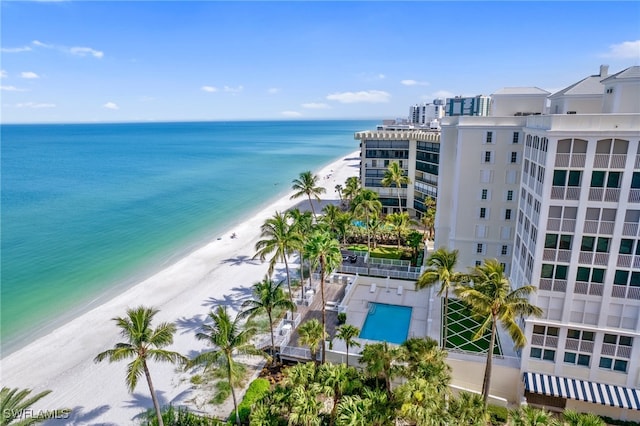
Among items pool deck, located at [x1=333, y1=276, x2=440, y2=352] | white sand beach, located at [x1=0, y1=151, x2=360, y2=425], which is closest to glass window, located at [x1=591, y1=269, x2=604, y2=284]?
pool deck, located at [x1=333, y1=276, x2=440, y2=352]

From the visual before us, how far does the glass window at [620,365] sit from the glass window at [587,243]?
7315 mm

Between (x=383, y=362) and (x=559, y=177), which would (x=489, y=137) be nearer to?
(x=559, y=177)

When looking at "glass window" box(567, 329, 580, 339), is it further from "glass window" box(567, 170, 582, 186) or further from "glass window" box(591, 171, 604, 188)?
"glass window" box(567, 170, 582, 186)

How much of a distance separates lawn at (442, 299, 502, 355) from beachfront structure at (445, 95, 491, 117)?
3987 inches

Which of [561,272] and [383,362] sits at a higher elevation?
[561,272]

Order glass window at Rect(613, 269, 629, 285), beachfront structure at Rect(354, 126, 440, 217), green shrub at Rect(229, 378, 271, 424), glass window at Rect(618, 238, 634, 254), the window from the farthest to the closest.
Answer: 1. beachfront structure at Rect(354, 126, 440, 217)
2. the window
3. green shrub at Rect(229, 378, 271, 424)
4. glass window at Rect(613, 269, 629, 285)
5. glass window at Rect(618, 238, 634, 254)

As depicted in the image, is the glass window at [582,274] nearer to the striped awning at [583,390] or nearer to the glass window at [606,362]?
the glass window at [606,362]

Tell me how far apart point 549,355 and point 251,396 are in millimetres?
18972

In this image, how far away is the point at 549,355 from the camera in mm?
23375

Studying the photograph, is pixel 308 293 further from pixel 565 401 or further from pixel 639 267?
pixel 639 267

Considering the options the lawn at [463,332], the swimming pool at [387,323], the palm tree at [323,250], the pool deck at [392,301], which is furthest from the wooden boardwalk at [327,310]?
the lawn at [463,332]

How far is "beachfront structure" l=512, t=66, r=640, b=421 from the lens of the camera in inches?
790

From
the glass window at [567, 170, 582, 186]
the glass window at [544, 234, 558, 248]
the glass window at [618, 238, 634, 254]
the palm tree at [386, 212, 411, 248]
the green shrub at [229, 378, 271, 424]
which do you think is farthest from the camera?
the palm tree at [386, 212, 411, 248]

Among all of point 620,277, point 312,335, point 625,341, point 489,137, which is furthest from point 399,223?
point 312,335
